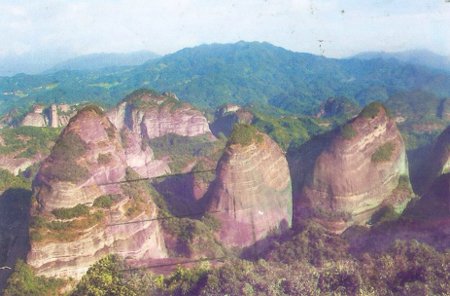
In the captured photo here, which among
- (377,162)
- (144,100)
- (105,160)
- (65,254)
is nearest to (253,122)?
(144,100)

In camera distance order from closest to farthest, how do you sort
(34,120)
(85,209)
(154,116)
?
(85,209) < (154,116) < (34,120)

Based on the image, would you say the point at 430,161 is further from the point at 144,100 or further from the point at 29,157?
the point at 29,157

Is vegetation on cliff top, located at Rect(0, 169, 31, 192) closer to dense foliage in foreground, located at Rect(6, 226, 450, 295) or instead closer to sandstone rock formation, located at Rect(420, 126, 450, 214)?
dense foliage in foreground, located at Rect(6, 226, 450, 295)

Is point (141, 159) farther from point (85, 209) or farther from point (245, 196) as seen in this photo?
point (85, 209)

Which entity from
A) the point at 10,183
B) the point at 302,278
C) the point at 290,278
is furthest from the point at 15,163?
the point at 302,278

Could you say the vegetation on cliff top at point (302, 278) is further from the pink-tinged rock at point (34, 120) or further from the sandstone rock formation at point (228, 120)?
the pink-tinged rock at point (34, 120)

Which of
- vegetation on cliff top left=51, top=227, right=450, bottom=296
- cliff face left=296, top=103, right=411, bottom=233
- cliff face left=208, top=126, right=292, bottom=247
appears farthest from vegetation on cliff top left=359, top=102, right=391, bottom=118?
vegetation on cliff top left=51, top=227, right=450, bottom=296

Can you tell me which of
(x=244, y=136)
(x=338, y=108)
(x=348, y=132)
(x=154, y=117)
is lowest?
(x=338, y=108)
